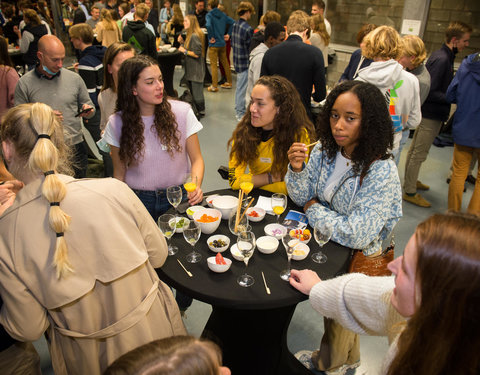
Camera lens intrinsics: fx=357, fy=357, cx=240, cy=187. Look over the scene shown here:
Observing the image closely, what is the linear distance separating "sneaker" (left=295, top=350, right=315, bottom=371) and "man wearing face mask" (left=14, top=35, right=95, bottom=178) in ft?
7.91

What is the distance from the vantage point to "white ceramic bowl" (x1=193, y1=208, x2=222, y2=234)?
198cm

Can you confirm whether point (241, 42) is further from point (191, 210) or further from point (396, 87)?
point (191, 210)

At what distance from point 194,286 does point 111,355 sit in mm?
433

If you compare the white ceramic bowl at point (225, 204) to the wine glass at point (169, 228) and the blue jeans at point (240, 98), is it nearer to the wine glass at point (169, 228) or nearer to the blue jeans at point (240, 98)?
the wine glass at point (169, 228)

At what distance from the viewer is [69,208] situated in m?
1.21

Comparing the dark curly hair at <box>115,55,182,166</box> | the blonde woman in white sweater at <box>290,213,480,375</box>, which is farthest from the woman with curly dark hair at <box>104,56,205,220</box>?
the blonde woman in white sweater at <box>290,213,480,375</box>

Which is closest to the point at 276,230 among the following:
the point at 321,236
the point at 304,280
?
the point at 321,236

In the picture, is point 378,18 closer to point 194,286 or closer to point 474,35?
point 474,35

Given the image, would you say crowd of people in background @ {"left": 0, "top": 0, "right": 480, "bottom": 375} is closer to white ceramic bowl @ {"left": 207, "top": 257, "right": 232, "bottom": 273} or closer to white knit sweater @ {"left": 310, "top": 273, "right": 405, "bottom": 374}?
white knit sweater @ {"left": 310, "top": 273, "right": 405, "bottom": 374}

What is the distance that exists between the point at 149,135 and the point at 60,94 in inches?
58.6

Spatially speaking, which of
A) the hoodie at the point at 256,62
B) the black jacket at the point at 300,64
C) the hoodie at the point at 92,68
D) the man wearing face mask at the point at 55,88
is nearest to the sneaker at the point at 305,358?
the man wearing face mask at the point at 55,88

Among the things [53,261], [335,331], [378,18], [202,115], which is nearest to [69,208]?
[53,261]

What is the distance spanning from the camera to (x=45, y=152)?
1.24 metres

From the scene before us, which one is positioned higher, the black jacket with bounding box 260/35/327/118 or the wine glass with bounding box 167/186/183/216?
the black jacket with bounding box 260/35/327/118
